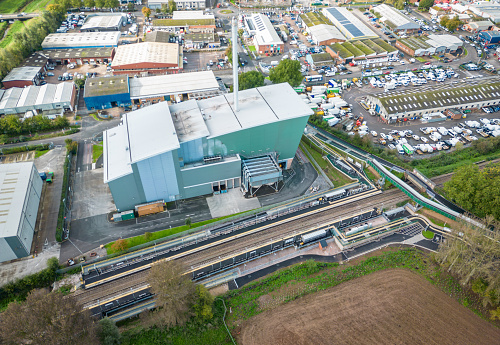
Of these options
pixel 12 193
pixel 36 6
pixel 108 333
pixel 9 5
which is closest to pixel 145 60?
pixel 12 193

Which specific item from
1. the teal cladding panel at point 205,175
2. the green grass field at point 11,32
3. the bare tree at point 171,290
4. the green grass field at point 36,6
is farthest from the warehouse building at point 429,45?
the green grass field at point 36,6

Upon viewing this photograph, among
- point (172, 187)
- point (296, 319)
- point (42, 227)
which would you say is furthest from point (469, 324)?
point (42, 227)

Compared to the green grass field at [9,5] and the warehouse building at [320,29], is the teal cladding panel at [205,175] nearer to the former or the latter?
the warehouse building at [320,29]

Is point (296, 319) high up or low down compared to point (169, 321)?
down

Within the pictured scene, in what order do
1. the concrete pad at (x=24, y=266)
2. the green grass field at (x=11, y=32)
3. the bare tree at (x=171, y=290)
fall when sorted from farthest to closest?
the green grass field at (x=11, y=32) → the concrete pad at (x=24, y=266) → the bare tree at (x=171, y=290)

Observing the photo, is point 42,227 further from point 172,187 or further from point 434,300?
point 434,300

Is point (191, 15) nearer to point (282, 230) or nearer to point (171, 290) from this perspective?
point (282, 230)

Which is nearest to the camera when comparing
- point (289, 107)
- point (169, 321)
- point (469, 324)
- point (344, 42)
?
point (169, 321)
